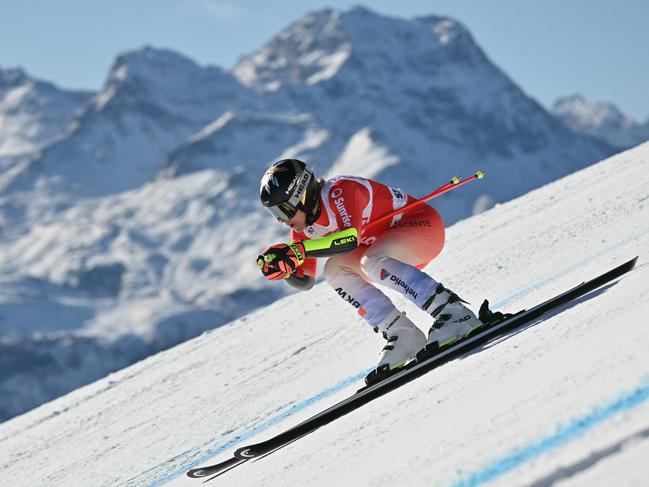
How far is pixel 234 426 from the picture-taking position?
552cm

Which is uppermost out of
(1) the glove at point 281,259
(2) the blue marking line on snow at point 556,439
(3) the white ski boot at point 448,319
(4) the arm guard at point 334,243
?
(1) the glove at point 281,259

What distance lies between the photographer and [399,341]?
507 cm

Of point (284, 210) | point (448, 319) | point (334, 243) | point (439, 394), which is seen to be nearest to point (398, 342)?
point (448, 319)

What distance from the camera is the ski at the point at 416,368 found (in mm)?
4367

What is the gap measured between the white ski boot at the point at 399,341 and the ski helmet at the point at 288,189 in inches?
35.1

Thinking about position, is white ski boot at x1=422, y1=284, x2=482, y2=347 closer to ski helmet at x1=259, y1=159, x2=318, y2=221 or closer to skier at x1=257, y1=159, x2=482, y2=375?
skier at x1=257, y1=159, x2=482, y2=375

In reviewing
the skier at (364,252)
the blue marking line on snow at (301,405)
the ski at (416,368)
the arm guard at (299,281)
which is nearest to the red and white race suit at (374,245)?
the skier at (364,252)

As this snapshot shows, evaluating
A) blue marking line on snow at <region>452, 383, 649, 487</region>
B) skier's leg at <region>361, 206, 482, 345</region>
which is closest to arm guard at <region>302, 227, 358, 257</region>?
skier's leg at <region>361, 206, 482, 345</region>

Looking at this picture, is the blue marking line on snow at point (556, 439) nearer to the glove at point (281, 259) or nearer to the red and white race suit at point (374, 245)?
the red and white race suit at point (374, 245)

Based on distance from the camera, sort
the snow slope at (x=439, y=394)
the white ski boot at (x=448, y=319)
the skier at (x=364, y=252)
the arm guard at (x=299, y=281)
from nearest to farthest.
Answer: the snow slope at (x=439, y=394), the white ski boot at (x=448, y=319), the skier at (x=364, y=252), the arm guard at (x=299, y=281)

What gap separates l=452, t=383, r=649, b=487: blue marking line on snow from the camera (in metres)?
2.59

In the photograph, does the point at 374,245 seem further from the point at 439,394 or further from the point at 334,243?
the point at 439,394

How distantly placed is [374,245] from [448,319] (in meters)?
0.74

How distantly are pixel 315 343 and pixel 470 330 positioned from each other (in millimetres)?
2589
